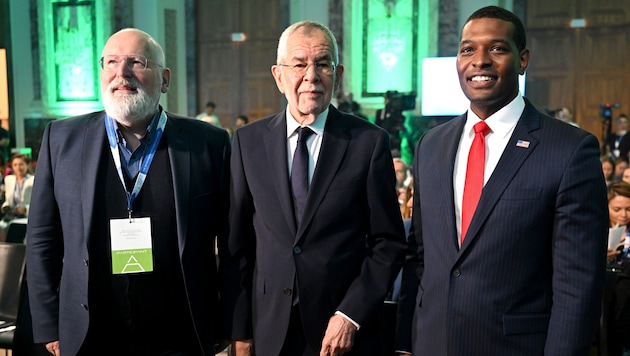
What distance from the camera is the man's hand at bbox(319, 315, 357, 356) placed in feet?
6.42

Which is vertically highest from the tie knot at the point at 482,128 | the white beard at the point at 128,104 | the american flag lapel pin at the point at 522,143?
the white beard at the point at 128,104

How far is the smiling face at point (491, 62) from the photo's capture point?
1.73m

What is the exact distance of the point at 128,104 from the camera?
2191 millimetres

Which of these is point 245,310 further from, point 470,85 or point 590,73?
point 590,73

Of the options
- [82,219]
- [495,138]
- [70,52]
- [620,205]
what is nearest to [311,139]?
[495,138]

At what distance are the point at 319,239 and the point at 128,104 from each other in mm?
802

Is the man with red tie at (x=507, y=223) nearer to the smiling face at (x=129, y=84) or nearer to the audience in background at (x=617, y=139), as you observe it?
the smiling face at (x=129, y=84)

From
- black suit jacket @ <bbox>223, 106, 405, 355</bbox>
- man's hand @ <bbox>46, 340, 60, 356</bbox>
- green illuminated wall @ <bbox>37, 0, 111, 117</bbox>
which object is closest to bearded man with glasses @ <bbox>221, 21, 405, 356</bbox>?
black suit jacket @ <bbox>223, 106, 405, 355</bbox>

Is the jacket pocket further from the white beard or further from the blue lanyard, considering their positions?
the white beard

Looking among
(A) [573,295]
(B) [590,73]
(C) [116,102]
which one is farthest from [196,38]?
(A) [573,295]

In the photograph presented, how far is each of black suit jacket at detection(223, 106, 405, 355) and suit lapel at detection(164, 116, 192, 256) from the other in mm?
183

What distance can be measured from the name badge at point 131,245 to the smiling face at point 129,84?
14.0 inches

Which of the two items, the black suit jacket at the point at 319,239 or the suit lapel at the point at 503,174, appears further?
the black suit jacket at the point at 319,239

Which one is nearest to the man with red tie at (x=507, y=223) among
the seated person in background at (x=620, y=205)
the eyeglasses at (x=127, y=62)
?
the eyeglasses at (x=127, y=62)
